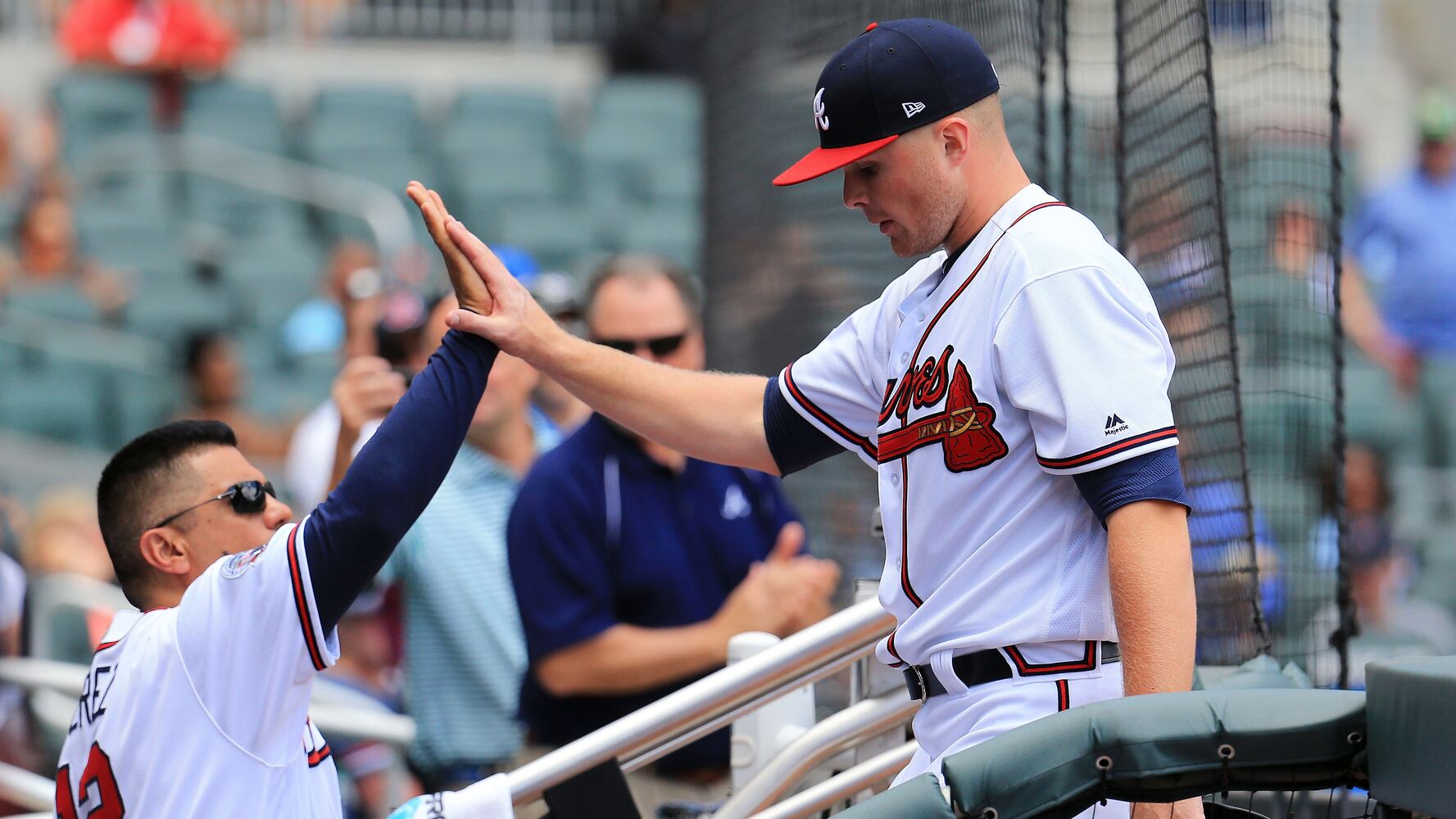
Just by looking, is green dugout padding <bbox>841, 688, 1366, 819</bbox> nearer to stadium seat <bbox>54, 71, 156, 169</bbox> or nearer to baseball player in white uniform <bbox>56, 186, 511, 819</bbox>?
baseball player in white uniform <bbox>56, 186, 511, 819</bbox>

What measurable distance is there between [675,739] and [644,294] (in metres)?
1.35

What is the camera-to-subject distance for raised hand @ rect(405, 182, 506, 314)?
246cm

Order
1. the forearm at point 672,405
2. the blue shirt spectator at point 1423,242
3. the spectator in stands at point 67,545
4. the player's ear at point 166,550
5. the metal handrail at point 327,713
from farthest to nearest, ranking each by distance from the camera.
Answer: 1. the blue shirt spectator at point 1423,242
2. the spectator in stands at point 67,545
3. the metal handrail at point 327,713
4. the forearm at point 672,405
5. the player's ear at point 166,550

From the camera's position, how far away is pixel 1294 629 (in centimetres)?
373

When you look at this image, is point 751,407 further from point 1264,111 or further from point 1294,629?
point 1264,111

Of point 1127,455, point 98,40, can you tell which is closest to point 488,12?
point 98,40

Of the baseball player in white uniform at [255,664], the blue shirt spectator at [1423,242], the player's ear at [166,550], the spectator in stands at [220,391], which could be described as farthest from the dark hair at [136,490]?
the blue shirt spectator at [1423,242]

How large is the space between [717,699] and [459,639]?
1.70 metres

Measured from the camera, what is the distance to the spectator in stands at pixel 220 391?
708 cm

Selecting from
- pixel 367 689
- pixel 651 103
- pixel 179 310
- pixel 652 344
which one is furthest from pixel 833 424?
pixel 651 103

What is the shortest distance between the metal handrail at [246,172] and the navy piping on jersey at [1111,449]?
819cm

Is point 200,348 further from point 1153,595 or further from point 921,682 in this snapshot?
point 1153,595

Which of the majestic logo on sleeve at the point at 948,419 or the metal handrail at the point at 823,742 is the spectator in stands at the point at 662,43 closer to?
the metal handrail at the point at 823,742

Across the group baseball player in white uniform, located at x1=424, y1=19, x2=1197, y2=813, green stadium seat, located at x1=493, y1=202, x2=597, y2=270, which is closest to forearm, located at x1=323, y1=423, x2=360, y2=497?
baseball player in white uniform, located at x1=424, y1=19, x2=1197, y2=813
